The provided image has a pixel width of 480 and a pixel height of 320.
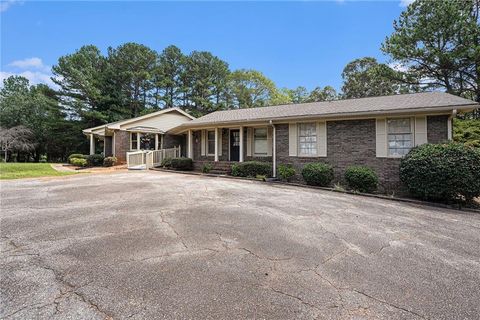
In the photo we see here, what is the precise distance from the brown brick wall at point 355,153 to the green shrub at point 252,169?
139 cm

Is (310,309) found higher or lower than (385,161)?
lower

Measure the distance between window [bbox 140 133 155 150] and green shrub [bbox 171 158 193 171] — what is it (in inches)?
202

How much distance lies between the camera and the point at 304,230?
441 cm

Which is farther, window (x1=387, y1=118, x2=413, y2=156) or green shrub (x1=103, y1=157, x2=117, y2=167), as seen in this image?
green shrub (x1=103, y1=157, x2=117, y2=167)

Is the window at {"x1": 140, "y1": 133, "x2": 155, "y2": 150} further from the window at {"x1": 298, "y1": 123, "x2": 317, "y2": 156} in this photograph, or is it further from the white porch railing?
the window at {"x1": 298, "y1": 123, "x2": 317, "y2": 156}

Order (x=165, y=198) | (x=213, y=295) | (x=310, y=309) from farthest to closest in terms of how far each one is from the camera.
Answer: (x=165, y=198) → (x=213, y=295) → (x=310, y=309)

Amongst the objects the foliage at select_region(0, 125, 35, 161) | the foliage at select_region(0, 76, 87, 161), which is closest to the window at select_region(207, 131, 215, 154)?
the foliage at select_region(0, 76, 87, 161)

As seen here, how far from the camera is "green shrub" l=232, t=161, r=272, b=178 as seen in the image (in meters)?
11.6

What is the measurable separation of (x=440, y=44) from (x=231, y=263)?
22937 millimetres

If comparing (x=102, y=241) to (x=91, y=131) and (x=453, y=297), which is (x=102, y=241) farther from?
(x=91, y=131)

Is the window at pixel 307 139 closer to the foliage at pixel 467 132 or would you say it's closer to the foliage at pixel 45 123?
the foliage at pixel 467 132

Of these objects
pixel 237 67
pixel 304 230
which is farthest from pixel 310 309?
pixel 237 67

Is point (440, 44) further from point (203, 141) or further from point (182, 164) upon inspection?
point (182, 164)

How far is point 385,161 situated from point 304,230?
6762 millimetres
